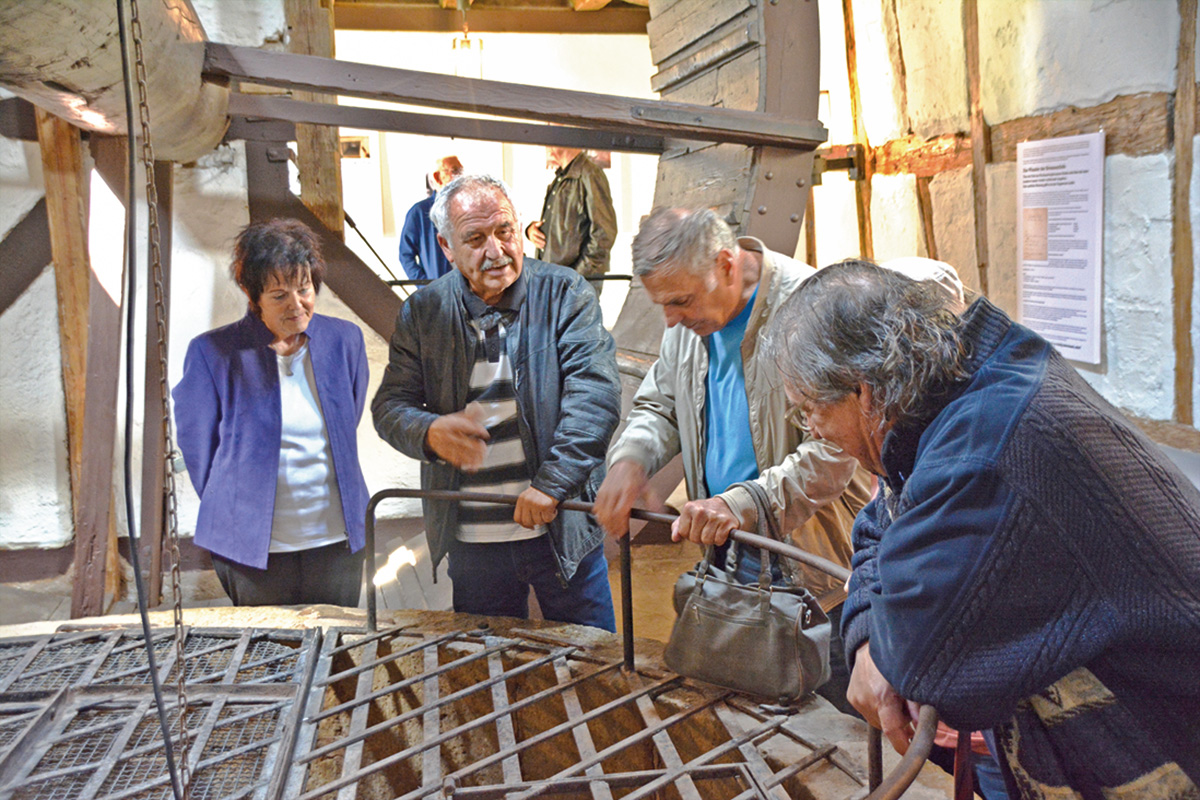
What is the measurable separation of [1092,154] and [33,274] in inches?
182

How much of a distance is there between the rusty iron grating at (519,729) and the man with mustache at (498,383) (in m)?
0.31

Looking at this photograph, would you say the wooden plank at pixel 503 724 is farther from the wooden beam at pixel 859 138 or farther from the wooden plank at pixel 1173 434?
the wooden beam at pixel 859 138

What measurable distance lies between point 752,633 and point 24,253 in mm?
3876

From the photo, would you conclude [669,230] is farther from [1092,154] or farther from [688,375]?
[1092,154]

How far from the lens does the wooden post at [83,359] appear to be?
3521 mm

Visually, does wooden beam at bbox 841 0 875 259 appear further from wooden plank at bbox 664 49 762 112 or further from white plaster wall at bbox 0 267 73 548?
white plaster wall at bbox 0 267 73 548

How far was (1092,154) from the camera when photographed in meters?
3.45

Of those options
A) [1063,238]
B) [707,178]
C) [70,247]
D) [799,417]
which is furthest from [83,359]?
[1063,238]

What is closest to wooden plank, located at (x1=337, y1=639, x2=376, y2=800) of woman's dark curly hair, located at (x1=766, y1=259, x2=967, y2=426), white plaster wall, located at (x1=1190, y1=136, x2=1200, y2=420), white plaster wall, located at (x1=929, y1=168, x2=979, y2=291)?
woman's dark curly hair, located at (x1=766, y1=259, x2=967, y2=426)

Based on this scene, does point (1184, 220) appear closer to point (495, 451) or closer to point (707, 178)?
point (707, 178)

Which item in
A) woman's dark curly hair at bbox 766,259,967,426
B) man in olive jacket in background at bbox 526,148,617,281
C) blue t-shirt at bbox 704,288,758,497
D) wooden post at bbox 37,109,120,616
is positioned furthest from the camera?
man in olive jacket in background at bbox 526,148,617,281

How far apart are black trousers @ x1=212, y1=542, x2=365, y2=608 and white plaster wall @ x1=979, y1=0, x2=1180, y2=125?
3275 mm

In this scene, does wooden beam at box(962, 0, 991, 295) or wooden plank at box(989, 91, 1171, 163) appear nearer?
wooden plank at box(989, 91, 1171, 163)

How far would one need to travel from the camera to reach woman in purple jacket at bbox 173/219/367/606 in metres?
2.85
